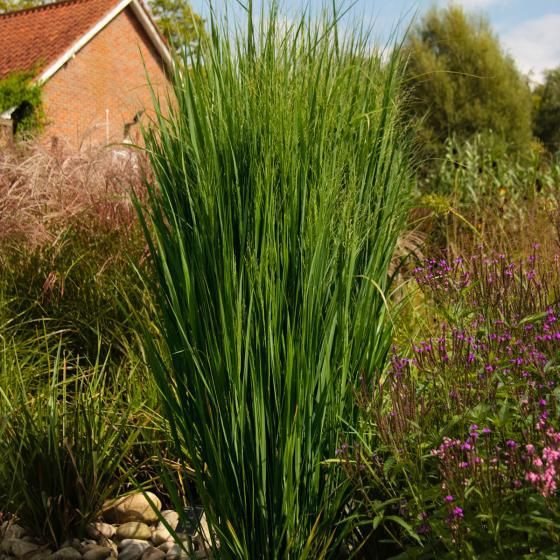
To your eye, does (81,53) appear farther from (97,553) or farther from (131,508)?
(97,553)

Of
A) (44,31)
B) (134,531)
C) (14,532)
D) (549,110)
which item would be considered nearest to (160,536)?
(134,531)

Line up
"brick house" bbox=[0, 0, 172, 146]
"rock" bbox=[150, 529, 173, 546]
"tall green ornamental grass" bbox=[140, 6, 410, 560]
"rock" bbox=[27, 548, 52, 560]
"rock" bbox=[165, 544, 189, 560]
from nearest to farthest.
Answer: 1. "tall green ornamental grass" bbox=[140, 6, 410, 560]
2. "rock" bbox=[165, 544, 189, 560]
3. "rock" bbox=[27, 548, 52, 560]
4. "rock" bbox=[150, 529, 173, 546]
5. "brick house" bbox=[0, 0, 172, 146]

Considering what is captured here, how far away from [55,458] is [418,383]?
5.27 feet

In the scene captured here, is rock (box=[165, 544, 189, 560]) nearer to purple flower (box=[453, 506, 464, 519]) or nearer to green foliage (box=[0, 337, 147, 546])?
green foliage (box=[0, 337, 147, 546])

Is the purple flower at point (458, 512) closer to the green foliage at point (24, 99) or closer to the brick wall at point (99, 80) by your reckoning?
the green foliage at point (24, 99)

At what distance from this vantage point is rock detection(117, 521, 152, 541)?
3270mm

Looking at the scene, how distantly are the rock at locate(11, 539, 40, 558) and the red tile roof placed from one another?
17.9m

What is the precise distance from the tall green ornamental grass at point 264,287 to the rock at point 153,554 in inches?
30.3

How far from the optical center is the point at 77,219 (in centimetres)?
453

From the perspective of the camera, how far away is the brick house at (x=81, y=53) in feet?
66.2

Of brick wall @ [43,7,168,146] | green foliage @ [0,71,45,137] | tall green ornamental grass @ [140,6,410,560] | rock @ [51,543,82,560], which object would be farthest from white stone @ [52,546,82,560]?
brick wall @ [43,7,168,146]

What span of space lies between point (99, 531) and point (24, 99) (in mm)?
16269

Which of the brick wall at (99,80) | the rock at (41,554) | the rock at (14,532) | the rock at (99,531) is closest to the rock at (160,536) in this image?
the rock at (99,531)

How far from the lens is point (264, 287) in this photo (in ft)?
7.15
